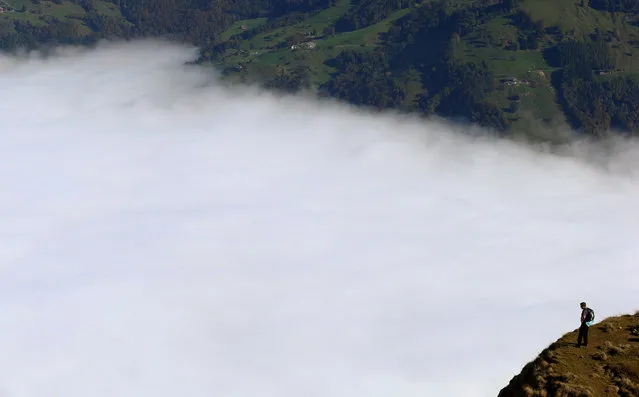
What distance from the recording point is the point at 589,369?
6581cm

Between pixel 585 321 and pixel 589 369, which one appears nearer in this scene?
pixel 589 369

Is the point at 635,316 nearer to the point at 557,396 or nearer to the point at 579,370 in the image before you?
the point at 579,370

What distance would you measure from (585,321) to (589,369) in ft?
15.6

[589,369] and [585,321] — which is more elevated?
[585,321]

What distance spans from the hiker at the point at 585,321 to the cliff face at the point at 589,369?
849mm

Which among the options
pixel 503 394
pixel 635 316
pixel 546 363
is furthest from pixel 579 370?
pixel 635 316

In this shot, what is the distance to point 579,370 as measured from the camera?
216 ft

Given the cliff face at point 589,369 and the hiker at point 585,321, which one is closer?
the cliff face at point 589,369

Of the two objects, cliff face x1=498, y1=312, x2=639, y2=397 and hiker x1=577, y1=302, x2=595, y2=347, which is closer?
cliff face x1=498, y1=312, x2=639, y2=397

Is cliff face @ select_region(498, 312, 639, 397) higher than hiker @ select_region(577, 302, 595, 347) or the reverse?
the reverse

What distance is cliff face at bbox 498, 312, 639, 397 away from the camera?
62.7 metres

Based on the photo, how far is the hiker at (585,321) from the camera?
6781cm

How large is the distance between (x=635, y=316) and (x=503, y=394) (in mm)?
18627

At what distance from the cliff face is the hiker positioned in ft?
2.79
